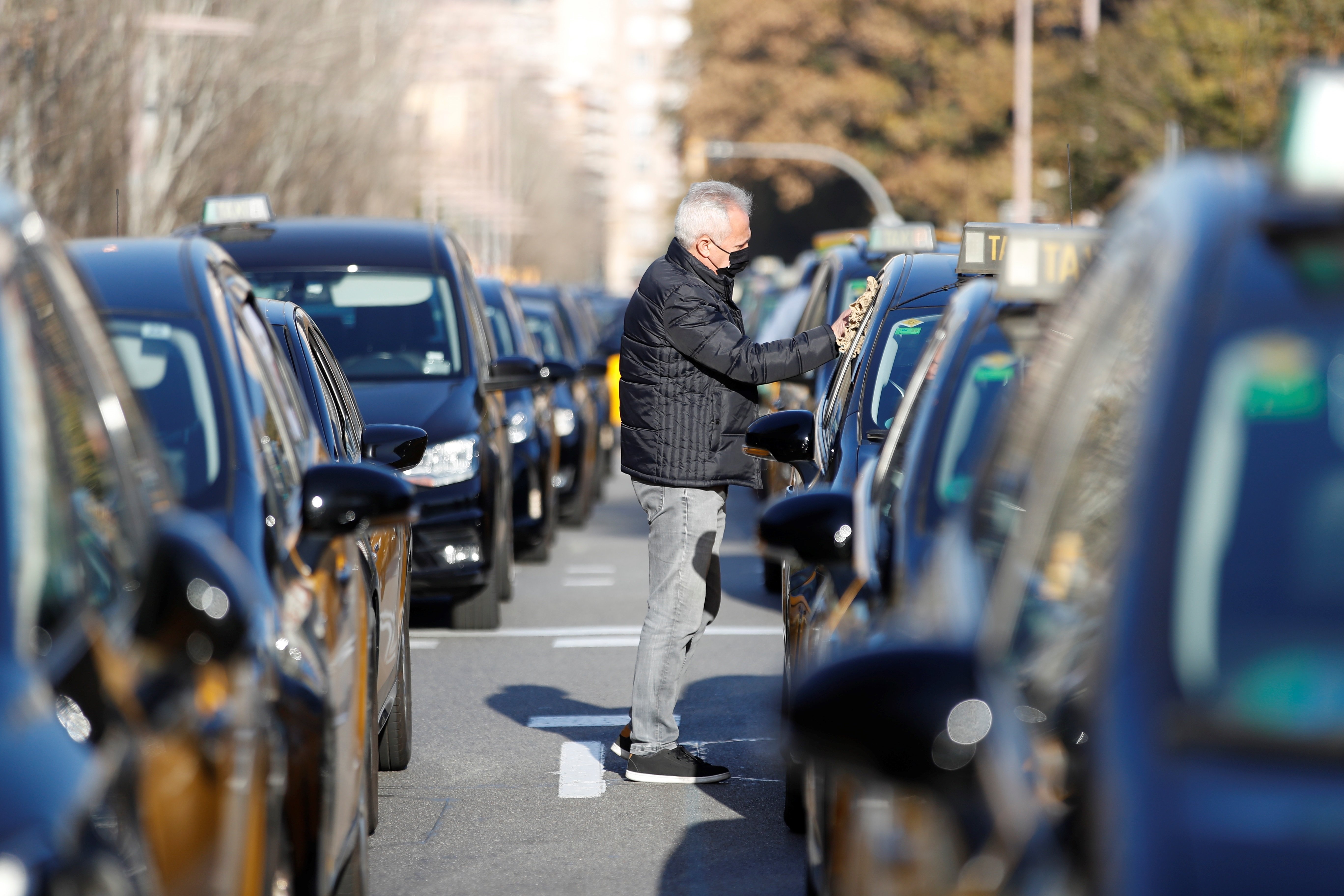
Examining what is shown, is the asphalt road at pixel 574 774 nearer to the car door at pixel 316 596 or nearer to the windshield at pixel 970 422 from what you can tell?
the car door at pixel 316 596

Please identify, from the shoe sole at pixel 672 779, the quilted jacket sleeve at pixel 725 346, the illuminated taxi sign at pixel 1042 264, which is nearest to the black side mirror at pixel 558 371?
the quilted jacket sleeve at pixel 725 346

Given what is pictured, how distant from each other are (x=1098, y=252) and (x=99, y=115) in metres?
26.0

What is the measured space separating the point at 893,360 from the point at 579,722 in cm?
190

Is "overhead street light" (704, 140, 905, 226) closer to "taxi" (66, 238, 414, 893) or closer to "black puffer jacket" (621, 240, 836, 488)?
"black puffer jacket" (621, 240, 836, 488)

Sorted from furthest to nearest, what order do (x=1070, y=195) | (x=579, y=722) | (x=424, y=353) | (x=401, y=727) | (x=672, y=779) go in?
(x=424, y=353) → (x=579, y=722) → (x=401, y=727) → (x=672, y=779) → (x=1070, y=195)

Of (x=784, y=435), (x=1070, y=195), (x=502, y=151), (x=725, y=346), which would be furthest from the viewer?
(x=502, y=151)

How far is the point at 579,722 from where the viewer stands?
26.6ft

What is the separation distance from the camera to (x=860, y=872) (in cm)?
324

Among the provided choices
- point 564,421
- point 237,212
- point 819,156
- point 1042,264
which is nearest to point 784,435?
point 1042,264

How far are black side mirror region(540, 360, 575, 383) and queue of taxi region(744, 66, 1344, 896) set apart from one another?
29.1ft

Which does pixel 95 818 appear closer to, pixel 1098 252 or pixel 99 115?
pixel 1098 252

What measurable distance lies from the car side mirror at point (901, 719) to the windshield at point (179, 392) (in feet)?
6.18

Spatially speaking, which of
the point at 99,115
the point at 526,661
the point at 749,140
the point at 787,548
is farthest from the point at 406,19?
the point at 787,548

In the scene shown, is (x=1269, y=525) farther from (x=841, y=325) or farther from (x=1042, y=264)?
(x=841, y=325)
